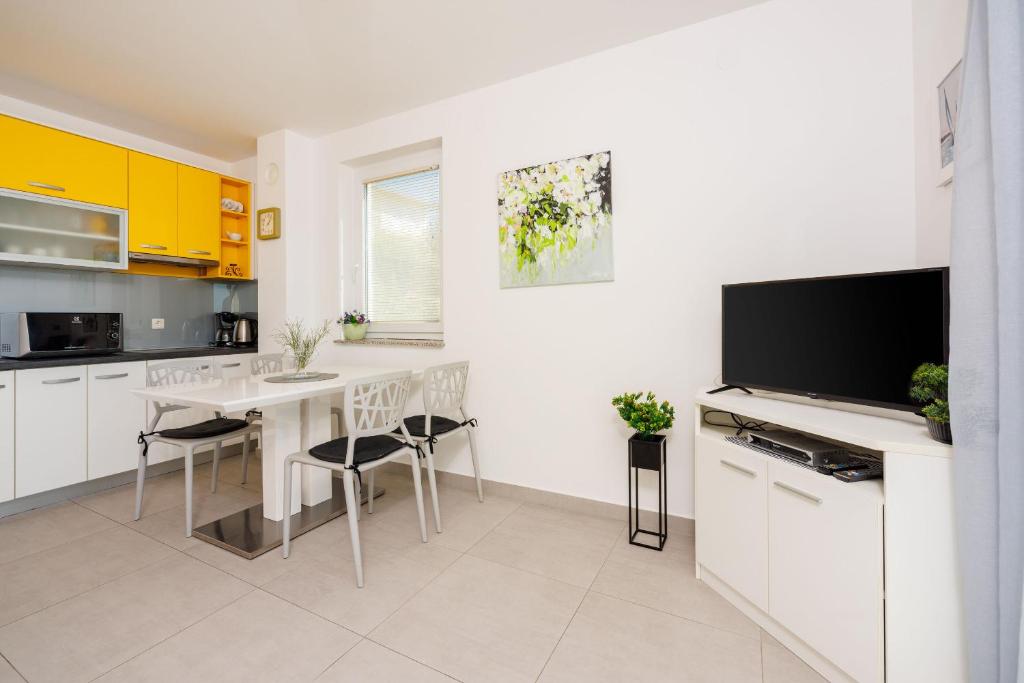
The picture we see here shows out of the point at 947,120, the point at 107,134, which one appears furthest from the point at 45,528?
the point at 947,120

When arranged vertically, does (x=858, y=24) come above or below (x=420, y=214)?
above

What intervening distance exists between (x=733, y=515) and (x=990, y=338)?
994 mm

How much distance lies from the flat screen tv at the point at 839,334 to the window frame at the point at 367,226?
193cm

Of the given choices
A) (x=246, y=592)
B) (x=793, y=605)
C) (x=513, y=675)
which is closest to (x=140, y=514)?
(x=246, y=592)

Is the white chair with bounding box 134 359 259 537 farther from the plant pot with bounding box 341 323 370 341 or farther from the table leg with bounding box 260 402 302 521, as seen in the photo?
the plant pot with bounding box 341 323 370 341

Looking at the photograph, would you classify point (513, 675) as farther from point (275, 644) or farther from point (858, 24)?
point (858, 24)

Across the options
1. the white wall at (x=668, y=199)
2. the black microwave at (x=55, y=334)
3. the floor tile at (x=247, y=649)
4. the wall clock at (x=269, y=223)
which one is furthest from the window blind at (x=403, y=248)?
the floor tile at (x=247, y=649)

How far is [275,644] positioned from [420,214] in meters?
Answer: 2.72

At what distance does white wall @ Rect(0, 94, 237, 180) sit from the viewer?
3.02 metres

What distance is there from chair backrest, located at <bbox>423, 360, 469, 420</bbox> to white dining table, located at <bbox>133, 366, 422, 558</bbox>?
223mm

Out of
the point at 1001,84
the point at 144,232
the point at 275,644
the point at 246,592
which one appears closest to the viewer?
the point at 1001,84

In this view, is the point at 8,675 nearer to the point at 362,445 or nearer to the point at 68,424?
the point at 362,445

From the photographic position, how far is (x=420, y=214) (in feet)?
11.0

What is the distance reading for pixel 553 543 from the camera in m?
2.26
